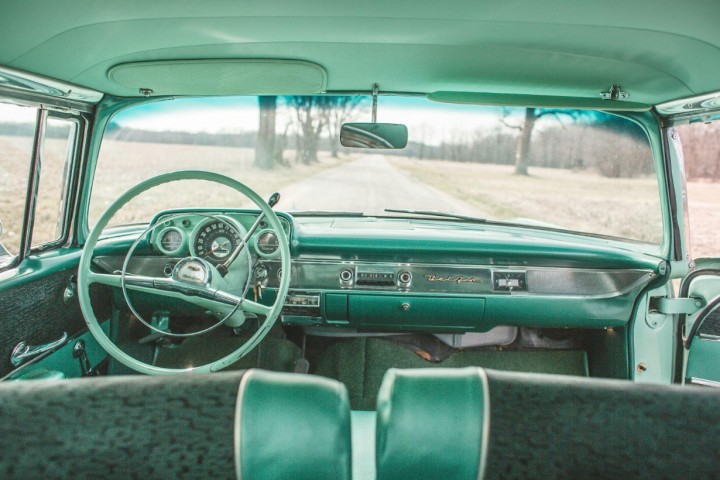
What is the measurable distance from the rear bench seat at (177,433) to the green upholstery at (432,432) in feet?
0.29

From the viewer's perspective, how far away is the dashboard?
11.1 feet

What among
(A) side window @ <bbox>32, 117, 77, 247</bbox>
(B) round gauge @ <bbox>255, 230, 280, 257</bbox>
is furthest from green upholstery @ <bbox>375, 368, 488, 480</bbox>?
(A) side window @ <bbox>32, 117, 77, 247</bbox>

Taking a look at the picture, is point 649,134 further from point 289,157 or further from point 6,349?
point 6,349

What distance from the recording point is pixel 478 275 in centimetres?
344

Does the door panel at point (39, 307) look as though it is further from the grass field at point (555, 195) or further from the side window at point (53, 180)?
the grass field at point (555, 195)

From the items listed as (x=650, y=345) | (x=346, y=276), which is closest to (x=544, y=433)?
(x=346, y=276)

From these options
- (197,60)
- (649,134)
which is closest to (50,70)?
(197,60)

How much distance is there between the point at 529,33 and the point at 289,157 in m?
1.88

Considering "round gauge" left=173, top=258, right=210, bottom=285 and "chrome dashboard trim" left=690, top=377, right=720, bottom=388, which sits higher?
"round gauge" left=173, top=258, right=210, bottom=285

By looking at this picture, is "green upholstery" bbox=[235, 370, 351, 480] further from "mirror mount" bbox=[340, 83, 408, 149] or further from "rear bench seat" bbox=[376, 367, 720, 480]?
"mirror mount" bbox=[340, 83, 408, 149]

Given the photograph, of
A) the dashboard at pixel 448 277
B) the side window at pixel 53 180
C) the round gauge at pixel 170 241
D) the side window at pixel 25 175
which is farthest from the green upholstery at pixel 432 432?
the side window at pixel 53 180

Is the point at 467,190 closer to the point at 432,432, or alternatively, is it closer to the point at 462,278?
the point at 462,278

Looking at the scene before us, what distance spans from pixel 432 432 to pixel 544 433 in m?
0.23

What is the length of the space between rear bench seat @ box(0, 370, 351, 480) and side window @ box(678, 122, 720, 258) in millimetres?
3130
